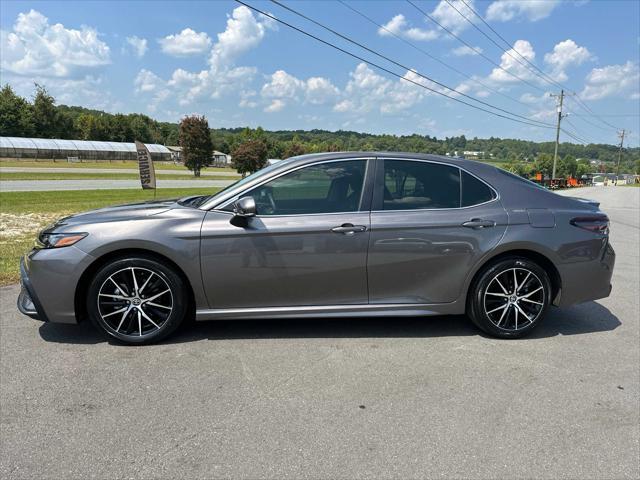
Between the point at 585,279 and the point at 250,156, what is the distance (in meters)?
55.5

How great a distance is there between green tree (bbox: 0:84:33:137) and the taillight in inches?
3328

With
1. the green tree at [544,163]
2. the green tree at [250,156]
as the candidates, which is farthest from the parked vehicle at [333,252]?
the green tree at [544,163]

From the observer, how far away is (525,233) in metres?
3.87

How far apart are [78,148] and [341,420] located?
8420 centimetres

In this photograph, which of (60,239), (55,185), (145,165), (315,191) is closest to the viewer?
(60,239)

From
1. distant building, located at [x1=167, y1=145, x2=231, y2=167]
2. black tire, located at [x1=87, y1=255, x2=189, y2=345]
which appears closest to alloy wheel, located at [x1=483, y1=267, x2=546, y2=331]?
black tire, located at [x1=87, y1=255, x2=189, y2=345]

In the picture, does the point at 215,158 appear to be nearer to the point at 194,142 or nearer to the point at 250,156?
the point at 250,156

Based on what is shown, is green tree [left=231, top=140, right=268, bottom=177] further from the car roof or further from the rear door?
the rear door

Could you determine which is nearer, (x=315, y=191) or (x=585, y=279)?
(x=315, y=191)

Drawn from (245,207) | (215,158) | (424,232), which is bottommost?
(424,232)

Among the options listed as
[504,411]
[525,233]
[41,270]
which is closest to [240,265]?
[41,270]

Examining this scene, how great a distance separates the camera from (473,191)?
13.0ft

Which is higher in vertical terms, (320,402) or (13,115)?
(13,115)

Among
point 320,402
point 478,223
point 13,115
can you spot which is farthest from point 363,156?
point 13,115
